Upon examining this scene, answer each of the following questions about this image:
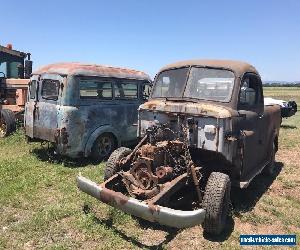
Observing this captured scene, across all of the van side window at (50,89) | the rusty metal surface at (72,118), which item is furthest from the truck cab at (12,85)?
the van side window at (50,89)

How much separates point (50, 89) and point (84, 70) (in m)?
0.96

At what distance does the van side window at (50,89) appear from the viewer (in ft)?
27.9

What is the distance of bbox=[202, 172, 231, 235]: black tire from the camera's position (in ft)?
16.3

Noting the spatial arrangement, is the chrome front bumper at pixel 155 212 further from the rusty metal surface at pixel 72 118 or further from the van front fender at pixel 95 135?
the van front fender at pixel 95 135

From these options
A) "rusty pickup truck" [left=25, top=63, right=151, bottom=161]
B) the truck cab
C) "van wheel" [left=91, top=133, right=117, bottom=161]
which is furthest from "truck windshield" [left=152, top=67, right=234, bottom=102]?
the truck cab

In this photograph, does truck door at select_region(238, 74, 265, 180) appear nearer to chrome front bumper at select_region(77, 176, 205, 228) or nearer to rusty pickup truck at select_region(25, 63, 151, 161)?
chrome front bumper at select_region(77, 176, 205, 228)

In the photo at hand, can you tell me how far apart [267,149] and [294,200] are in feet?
4.49

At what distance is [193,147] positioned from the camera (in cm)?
587

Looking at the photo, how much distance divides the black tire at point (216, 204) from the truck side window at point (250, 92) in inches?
63.9

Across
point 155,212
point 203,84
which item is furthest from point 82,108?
point 155,212

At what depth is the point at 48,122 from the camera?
8.53 meters

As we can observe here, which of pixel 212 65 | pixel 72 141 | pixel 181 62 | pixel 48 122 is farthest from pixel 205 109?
pixel 48 122

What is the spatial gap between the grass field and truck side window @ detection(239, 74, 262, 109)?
1767 mm

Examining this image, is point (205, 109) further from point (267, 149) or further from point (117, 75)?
point (117, 75)
